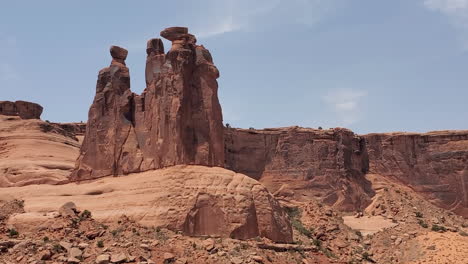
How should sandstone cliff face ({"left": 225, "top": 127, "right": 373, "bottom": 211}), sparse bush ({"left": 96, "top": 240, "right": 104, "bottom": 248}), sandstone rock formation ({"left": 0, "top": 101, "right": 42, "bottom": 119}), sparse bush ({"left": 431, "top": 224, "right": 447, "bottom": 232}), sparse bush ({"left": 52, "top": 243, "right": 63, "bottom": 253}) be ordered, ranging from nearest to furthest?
sparse bush ({"left": 52, "top": 243, "right": 63, "bottom": 253})
sparse bush ({"left": 96, "top": 240, "right": 104, "bottom": 248})
sparse bush ({"left": 431, "top": 224, "right": 447, "bottom": 232})
sandstone rock formation ({"left": 0, "top": 101, "right": 42, "bottom": 119})
sandstone cliff face ({"left": 225, "top": 127, "right": 373, "bottom": 211})

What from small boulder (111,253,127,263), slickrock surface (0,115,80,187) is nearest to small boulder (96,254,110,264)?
small boulder (111,253,127,263)

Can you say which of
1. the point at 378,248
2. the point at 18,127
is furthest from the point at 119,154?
the point at 378,248

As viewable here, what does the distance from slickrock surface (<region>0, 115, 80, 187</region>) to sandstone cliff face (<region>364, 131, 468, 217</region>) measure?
35060 millimetres

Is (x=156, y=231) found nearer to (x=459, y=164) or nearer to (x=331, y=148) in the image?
(x=331, y=148)

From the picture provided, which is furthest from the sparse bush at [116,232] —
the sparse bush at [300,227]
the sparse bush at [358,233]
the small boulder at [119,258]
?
the sparse bush at [358,233]

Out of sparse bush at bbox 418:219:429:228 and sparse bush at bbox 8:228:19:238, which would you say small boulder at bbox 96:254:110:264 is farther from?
sparse bush at bbox 418:219:429:228

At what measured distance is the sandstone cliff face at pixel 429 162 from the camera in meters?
72.4

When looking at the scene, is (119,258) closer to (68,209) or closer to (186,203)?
(186,203)

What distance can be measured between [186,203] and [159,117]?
6.61m

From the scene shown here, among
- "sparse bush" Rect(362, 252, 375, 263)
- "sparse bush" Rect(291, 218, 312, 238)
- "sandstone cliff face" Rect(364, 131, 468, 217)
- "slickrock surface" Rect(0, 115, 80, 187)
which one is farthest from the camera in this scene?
"sandstone cliff face" Rect(364, 131, 468, 217)

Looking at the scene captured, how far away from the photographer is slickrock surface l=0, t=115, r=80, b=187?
4462cm

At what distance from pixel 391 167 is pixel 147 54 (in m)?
41.5

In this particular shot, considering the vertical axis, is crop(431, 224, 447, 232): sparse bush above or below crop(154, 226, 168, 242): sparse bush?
below

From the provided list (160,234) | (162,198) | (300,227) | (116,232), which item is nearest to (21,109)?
(300,227)
